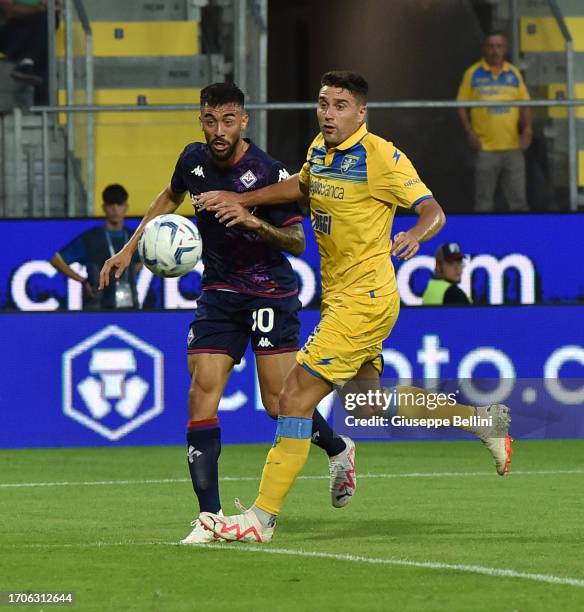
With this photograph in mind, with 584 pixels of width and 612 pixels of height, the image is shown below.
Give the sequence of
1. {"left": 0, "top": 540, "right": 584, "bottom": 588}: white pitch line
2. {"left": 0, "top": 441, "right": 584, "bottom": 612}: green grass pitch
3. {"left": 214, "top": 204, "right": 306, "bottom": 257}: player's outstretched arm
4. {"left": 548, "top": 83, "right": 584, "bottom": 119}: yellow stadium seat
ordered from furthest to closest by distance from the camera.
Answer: {"left": 548, "top": 83, "right": 584, "bottom": 119}: yellow stadium seat, {"left": 214, "top": 204, "right": 306, "bottom": 257}: player's outstretched arm, {"left": 0, "top": 540, "right": 584, "bottom": 588}: white pitch line, {"left": 0, "top": 441, "right": 584, "bottom": 612}: green grass pitch

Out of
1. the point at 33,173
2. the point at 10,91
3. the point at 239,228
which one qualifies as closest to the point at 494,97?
the point at 33,173

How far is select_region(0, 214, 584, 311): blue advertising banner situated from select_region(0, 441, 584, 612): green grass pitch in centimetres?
180

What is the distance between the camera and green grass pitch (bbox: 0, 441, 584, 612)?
19.4 feet

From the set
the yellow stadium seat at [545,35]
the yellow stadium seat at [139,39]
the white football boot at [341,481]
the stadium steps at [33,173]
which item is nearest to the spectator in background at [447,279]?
the yellow stadium seat at [545,35]

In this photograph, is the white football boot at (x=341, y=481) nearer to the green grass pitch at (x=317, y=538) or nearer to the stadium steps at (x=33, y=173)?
the green grass pitch at (x=317, y=538)

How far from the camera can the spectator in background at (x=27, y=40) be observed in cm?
1487

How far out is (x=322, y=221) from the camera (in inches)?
296

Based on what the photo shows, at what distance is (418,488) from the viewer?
397 inches

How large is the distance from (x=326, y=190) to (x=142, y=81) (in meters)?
8.10

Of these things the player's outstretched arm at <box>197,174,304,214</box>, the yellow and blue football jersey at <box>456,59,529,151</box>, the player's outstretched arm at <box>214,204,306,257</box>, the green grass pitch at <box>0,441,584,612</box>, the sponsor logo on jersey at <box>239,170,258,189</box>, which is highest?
the yellow and blue football jersey at <box>456,59,529,151</box>

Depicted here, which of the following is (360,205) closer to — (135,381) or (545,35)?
(135,381)

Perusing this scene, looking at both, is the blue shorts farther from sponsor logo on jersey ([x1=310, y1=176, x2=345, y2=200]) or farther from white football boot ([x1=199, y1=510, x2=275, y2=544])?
white football boot ([x1=199, y1=510, x2=275, y2=544])

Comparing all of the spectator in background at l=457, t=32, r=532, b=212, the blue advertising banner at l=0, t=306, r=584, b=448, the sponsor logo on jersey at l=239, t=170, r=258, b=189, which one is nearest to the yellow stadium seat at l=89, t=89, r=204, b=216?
the blue advertising banner at l=0, t=306, r=584, b=448

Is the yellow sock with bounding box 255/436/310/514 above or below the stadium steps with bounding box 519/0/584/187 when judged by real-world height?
below
